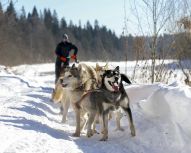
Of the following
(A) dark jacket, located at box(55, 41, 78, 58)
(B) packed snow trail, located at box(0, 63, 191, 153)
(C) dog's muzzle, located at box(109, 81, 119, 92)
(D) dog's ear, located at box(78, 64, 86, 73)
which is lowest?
(B) packed snow trail, located at box(0, 63, 191, 153)

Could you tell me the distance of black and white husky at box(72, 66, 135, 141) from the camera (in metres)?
7.31

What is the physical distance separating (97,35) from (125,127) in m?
87.6

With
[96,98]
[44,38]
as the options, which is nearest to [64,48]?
[96,98]

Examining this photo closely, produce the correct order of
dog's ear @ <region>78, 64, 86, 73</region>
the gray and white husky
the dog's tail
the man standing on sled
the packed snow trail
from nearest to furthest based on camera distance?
the packed snow trail, the gray and white husky, the dog's tail, dog's ear @ <region>78, 64, 86, 73</region>, the man standing on sled

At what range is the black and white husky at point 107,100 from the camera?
7.31 meters

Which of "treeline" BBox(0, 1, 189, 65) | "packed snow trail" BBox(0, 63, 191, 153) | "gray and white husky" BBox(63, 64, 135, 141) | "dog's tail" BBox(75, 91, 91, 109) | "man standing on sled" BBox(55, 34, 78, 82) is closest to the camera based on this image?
"packed snow trail" BBox(0, 63, 191, 153)

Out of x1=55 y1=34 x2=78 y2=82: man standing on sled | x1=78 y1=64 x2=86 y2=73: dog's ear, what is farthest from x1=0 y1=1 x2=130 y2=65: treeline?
x1=78 y1=64 x2=86 y2=73: dog's ear

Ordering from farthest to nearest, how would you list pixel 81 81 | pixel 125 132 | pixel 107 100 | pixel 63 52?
pixel 63 52
pixel 81 81
pixel 125 132
pixel 107 100

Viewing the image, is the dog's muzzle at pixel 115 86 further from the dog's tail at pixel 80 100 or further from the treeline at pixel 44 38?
the treeline at pixel 44 38

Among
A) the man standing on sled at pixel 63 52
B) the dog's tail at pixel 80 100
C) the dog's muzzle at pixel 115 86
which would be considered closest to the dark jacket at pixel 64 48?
the man standing on sled at pixel 63 52

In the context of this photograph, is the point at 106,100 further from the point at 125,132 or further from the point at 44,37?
the point at 44,37

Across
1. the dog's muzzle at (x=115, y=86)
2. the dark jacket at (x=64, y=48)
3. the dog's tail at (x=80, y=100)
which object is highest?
the dark jacket at (x=64, y=48)

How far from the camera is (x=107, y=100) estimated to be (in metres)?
7.32

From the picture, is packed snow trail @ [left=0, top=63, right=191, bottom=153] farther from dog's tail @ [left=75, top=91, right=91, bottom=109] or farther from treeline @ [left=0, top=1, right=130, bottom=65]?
treeline @ [left=0, top=1, right=130, bottom=65]
